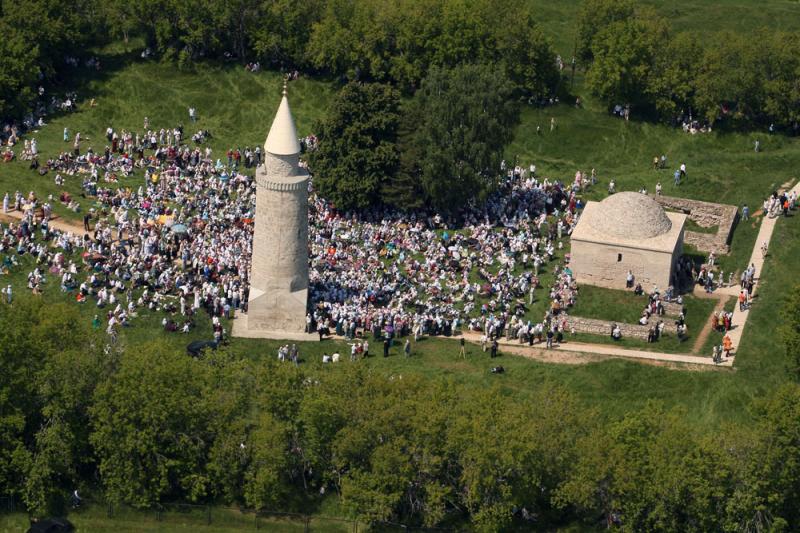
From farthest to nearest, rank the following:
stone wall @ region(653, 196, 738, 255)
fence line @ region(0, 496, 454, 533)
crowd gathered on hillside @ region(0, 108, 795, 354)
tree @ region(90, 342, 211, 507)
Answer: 1. stone wall @ region(653, 196, 738, 255)
2. crowd gathered on hillside @ region(0, 108, 795, 354)
3. fence line @ region(0, 496, 454, 533)
4. tree @ region(90, 342, 211, 507)

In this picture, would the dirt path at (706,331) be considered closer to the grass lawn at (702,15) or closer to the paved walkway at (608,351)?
the paved walkway at (608,351)

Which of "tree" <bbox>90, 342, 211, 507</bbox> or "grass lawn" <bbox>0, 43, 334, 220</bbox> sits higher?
"grass lawn" <bbox>0, 43, 334, 220</bbox>

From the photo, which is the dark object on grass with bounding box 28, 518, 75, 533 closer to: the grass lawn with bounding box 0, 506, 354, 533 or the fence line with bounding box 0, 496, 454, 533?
the grass lawn with bounding box 0, 506, 354, 533

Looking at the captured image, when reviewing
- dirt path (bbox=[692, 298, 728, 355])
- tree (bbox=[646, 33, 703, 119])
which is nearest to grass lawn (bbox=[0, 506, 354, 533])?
dirt path (bbox=[692, 298, 728, 355])

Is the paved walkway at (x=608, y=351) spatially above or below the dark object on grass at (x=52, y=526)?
above

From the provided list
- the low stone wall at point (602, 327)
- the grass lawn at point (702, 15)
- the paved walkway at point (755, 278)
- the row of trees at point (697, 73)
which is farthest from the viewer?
the grass lawn at point (702, 15)

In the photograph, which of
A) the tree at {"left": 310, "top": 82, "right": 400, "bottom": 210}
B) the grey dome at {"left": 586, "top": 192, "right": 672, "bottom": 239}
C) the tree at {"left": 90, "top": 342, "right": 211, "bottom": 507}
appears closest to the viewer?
the tree at {"left": 90, "top": 342, "right": 211, "bottom": 507}

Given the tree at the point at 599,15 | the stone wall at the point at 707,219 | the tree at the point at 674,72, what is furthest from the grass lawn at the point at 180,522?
the tree at the point at 599,15
